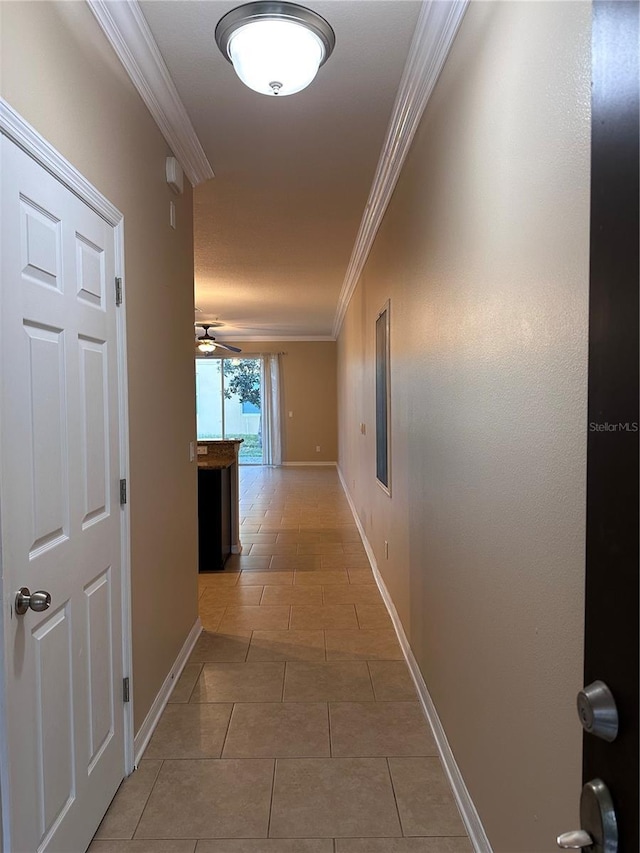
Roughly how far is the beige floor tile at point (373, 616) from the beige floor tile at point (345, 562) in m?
0.93

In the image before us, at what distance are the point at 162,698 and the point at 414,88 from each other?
9.54ft

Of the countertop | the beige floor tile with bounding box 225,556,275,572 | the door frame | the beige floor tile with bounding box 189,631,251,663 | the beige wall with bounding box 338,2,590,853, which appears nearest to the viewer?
the beige wall with bounding box 338,2,590,853

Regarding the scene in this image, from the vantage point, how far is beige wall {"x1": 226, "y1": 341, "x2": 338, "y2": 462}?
1220 centimetres

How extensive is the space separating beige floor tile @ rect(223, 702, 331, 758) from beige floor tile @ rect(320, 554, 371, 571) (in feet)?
7.38

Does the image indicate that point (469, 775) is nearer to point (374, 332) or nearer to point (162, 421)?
point (162, 421)

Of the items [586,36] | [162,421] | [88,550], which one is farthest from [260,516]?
[586,36]

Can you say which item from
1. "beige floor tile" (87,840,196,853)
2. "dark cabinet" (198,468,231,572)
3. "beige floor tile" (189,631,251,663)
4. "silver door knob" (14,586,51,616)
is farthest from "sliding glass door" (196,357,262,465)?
"silver door knob" (14,586,51,616)

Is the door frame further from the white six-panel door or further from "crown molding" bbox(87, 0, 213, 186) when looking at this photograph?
"crown molding" bbox(87, 0, 213, 186)

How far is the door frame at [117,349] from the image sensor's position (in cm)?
128

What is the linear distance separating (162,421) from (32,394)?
A: 1.25 metres

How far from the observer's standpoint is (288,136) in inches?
113

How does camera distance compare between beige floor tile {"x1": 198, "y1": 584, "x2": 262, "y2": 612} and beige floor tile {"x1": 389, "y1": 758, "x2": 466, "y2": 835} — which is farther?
beige floor tile {"x1": 198, "y1": 584, "x2": 262, "y2": 612}

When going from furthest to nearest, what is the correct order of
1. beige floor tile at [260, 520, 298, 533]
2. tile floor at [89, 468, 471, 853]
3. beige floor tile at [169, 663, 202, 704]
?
1. beige floor tile at [260, 520, 298, 533]
2. beige floor tile at [169, 663, 202, 704]
3. tile floor at [89, 468, 471, 853]

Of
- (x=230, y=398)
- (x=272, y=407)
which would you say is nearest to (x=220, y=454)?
(x=272, y=407)
